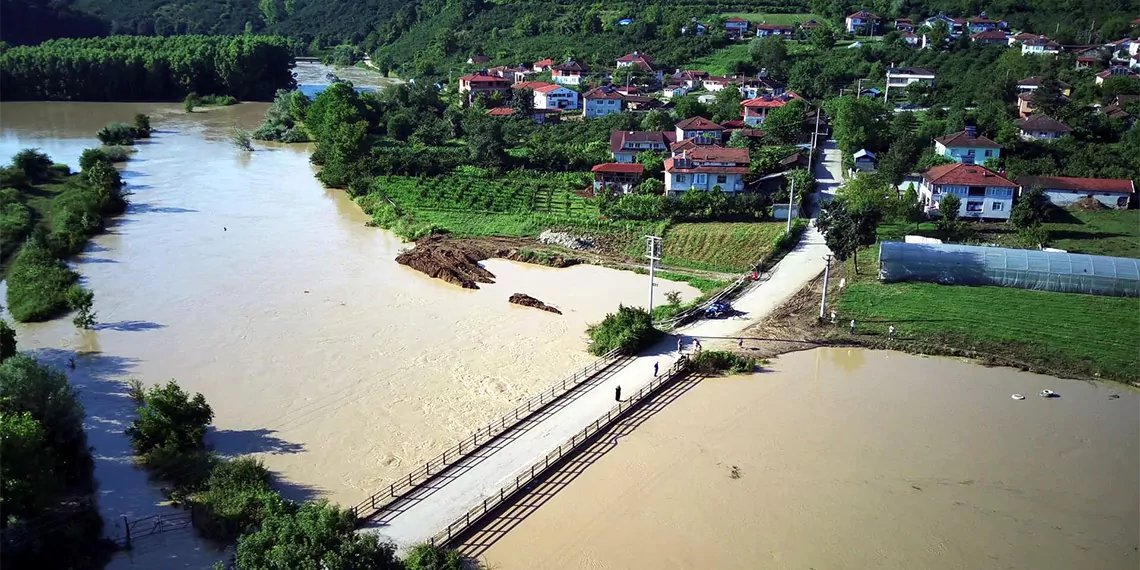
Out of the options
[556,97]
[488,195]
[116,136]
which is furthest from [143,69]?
[488,195]

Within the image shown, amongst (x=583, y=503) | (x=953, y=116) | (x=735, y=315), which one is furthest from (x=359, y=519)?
(x=953, y=116)

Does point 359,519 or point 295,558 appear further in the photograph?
point 359,519

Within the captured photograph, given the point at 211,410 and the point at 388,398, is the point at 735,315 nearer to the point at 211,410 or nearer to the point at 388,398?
the point at 388,398

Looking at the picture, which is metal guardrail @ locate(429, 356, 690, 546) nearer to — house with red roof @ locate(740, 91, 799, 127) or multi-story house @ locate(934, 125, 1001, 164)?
multi-story house @ locate(934, 125, 1001, 164)

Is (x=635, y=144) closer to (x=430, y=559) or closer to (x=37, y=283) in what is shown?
(x=37, y=283)

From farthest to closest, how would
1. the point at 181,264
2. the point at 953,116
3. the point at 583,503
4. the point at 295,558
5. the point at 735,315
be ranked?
the point at 953,116 → the point at 181,264 → the point at 735,315 → the point at 583,503 → the point at 295,558
